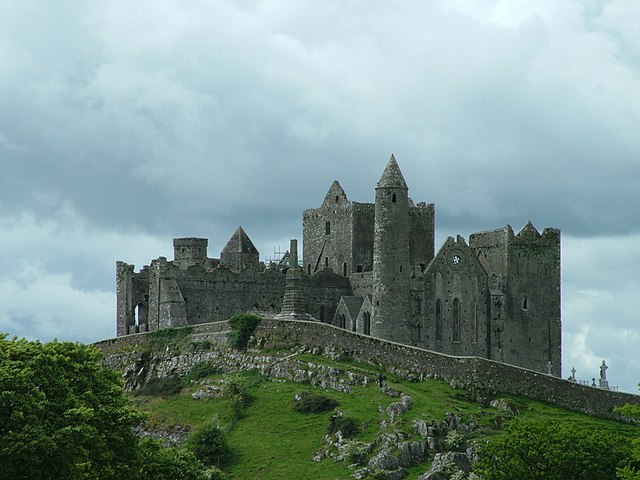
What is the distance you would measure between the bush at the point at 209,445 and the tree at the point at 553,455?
62.4 feet

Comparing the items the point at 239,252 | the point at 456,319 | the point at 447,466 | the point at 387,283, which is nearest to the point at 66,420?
the point at 447,466

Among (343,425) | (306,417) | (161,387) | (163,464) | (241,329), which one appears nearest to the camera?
(163,464)

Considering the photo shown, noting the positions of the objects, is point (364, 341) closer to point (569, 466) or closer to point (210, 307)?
point (210, 307)

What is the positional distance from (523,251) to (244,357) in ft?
89.7

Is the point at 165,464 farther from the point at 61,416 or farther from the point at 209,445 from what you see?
the point at 209,445

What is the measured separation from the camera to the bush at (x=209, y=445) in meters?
95.9

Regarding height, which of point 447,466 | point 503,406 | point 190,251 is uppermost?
point 190,251

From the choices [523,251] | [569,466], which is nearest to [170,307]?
[523,251]

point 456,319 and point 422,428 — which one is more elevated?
point 456,319

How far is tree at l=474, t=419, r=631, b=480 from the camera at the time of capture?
79.8 m

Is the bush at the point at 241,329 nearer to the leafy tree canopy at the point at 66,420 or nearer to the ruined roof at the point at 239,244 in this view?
the ruined roof at the point at 239,244

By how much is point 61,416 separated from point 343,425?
28.9 meters

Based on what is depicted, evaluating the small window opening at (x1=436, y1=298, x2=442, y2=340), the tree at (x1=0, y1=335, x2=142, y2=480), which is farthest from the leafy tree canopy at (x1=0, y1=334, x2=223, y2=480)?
the small window opening at (x1=436, y1=298, x2=442, y2=340)

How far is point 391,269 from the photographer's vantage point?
380ft
